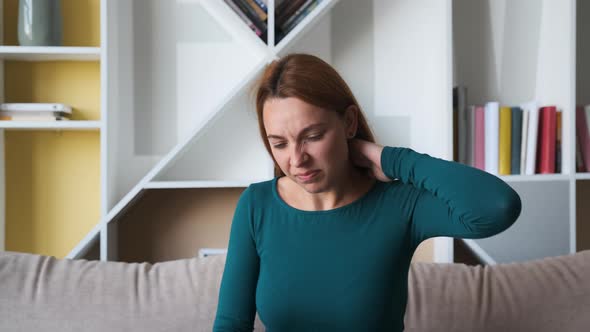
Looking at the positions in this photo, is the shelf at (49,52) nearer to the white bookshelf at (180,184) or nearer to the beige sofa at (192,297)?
the white bookshelf at (180,184)

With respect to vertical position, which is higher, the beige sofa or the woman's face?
the woman's face

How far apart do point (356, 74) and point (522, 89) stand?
0.61 metres

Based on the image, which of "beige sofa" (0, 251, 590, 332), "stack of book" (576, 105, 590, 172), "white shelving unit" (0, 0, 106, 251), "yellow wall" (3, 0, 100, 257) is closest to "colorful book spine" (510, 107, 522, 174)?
"stack of book" (576, 105, 590, 172)

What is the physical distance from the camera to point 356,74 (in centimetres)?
206

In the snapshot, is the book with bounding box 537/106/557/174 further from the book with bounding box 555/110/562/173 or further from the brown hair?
the brown hair

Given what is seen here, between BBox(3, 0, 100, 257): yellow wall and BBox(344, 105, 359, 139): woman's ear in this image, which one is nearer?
BBox(344, 105, 359, 139): woman's ear

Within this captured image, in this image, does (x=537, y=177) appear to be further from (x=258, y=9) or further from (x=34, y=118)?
(x=34, y=118)

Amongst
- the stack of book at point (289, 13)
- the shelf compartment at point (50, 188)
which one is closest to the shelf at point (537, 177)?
the stack of book at point (289, 13)

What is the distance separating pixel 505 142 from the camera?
1809 mm

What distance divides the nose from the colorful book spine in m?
1.04

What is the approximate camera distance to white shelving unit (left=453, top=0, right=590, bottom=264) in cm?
178

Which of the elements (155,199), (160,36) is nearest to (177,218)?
(155,199)

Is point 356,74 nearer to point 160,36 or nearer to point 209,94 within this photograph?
point 209,94

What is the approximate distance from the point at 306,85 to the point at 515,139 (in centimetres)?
104
